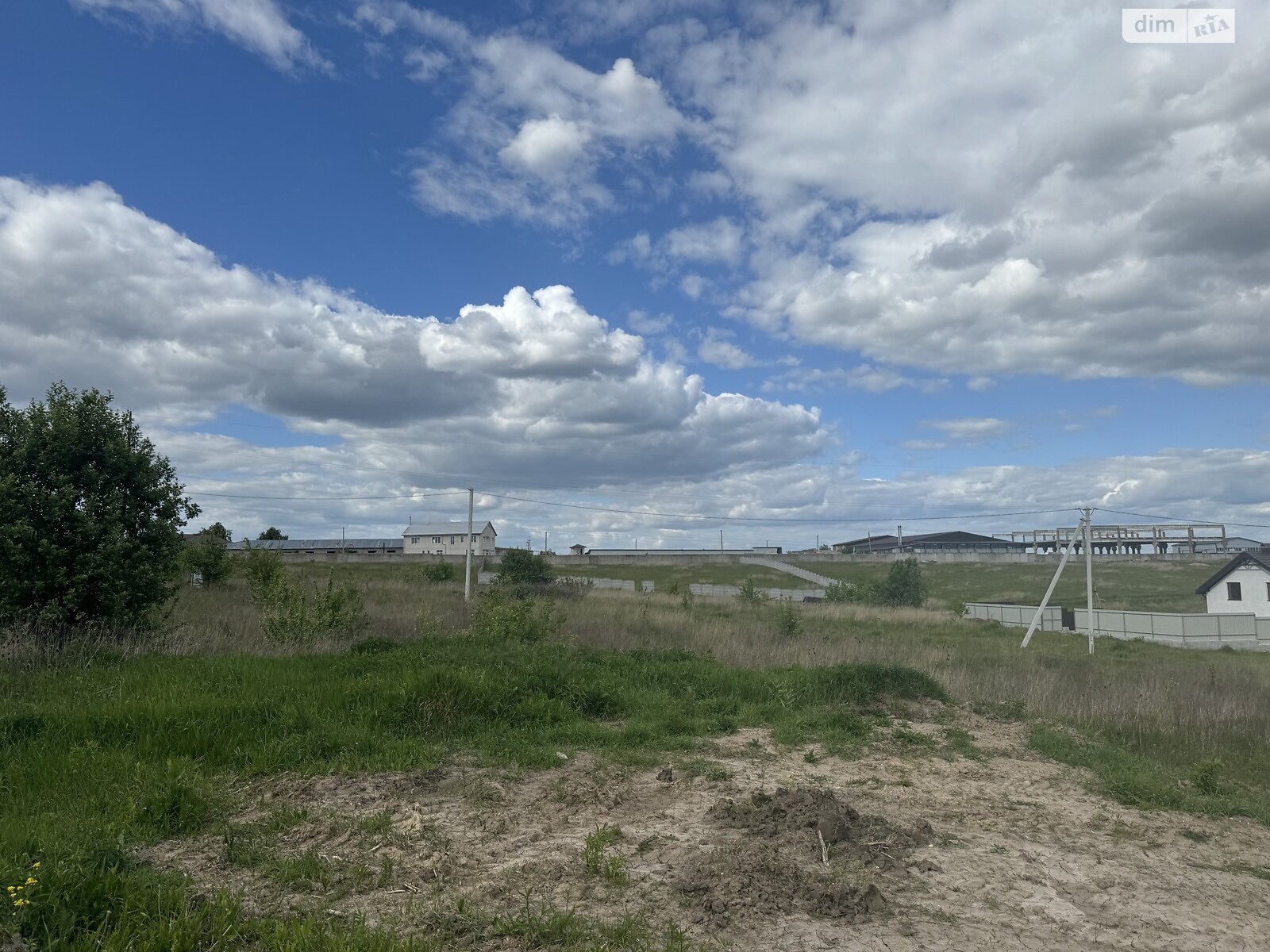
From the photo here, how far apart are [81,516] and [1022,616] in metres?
34.8

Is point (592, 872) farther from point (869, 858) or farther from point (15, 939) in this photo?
point (15, 939)

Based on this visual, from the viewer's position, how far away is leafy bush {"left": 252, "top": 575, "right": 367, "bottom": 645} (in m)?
13.7

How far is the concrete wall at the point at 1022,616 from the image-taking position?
34.8 meters

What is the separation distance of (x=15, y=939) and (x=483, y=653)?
27.2 ft

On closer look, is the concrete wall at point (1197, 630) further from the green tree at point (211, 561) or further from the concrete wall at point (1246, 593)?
the green tree at point (211, 561)

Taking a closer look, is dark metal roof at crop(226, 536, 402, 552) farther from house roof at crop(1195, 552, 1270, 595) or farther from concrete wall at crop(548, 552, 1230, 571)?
house roof at crop(1195, 552, 1270, 595)

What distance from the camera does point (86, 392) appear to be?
12.1 m


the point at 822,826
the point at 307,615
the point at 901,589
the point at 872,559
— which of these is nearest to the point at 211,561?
the point at 307,615

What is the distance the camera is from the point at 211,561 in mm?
28672

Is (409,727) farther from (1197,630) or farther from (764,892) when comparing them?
(1197,630)

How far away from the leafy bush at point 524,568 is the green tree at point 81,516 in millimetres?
21715

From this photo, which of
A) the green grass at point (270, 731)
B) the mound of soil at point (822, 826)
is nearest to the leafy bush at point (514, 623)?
the green grass at point (270, 731)

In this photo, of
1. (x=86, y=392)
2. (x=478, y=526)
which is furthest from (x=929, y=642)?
(x=478, y=526)

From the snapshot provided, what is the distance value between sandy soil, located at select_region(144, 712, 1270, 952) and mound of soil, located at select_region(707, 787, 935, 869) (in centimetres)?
2
